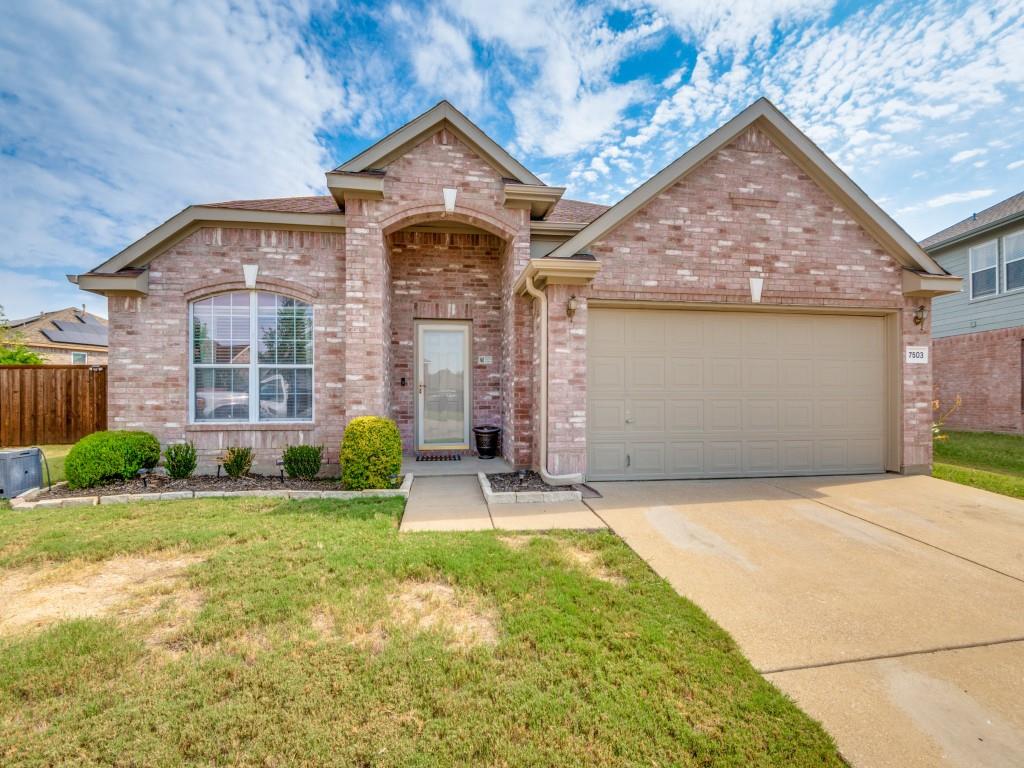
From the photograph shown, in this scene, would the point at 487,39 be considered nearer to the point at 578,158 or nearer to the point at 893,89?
the point at 578,158

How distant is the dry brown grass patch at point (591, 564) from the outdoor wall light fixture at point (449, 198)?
5.32 metres

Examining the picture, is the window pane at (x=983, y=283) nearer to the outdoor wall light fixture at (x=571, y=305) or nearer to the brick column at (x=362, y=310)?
the outdoor wall light fixture at (x=571, y=305)

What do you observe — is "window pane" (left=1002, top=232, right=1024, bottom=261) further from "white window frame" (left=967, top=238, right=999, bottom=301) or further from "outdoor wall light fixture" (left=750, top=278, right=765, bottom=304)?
"outdoor wall light fixture" (left=750, top=278, right=765, bottom=304)

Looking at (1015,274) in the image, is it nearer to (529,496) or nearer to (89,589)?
(529,496)

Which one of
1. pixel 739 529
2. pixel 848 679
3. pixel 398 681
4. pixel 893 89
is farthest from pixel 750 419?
pixel 398 681

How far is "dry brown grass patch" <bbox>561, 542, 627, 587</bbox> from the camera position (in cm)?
347

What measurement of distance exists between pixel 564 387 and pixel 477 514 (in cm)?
219

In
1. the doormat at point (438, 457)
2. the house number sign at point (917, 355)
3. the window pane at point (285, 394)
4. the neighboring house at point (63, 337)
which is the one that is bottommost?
the doormat at point (438, 457)

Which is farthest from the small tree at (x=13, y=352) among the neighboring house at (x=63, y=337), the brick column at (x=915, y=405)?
the brick column at (x=915, y=405)

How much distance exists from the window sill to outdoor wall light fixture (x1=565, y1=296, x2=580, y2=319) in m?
4.62

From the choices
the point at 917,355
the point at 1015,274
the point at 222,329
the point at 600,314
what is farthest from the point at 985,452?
the point at 222,329

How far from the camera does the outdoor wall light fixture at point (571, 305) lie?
6219 mm

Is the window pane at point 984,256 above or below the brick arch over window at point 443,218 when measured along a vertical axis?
above

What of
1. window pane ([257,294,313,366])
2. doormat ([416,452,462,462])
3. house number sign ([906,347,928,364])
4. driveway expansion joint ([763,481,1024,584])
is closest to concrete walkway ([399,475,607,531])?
doormat ([416,452,462,462])
